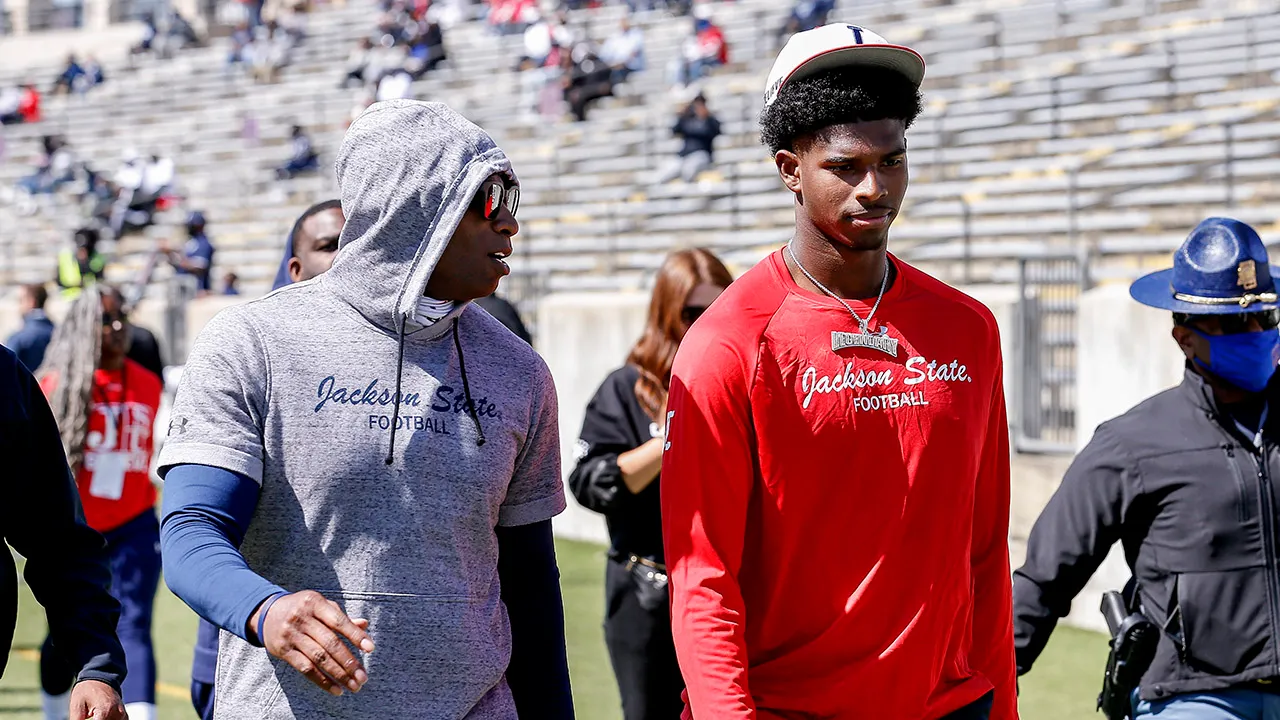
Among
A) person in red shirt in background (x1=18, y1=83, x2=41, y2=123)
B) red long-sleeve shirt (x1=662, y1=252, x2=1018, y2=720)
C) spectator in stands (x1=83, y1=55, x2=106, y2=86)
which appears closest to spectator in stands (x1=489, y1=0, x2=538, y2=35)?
person in red shirt in background (x1=18, y1=83, x2=41, y2=123)

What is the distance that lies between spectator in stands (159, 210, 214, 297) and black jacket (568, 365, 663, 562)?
17.2m

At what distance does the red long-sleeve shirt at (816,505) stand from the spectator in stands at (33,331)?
6585mm

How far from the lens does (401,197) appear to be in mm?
2646

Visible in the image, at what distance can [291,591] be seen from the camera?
2549 mm

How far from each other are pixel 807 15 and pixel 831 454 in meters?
21.9

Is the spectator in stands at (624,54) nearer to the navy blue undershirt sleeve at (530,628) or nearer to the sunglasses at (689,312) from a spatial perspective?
the sunglasses at (689,312)

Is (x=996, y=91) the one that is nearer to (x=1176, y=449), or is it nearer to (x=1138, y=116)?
(x=1138, y=116)

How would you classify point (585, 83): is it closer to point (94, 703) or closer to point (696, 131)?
point (696, 131)

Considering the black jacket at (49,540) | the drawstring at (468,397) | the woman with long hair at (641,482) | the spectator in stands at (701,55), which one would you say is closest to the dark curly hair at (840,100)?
the drawstring at (468,397)

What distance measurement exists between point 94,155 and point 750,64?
15.5m

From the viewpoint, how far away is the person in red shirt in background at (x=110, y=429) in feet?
20.8

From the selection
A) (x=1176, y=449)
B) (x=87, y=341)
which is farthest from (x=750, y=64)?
(x=1176, y=449)

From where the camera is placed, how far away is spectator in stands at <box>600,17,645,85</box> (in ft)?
85.9

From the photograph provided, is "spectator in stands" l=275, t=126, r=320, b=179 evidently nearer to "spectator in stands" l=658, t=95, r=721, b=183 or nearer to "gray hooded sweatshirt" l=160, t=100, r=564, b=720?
"spectator in stands" l=658, t=95, r=721, b=183
